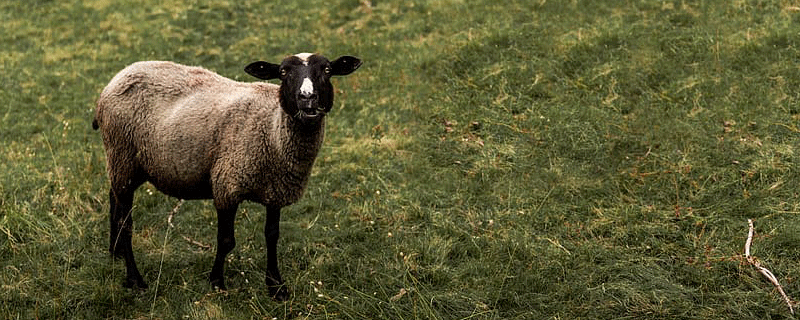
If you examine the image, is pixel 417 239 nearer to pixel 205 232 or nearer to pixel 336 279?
pixel 336 279

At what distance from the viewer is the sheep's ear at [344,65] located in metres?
6.71

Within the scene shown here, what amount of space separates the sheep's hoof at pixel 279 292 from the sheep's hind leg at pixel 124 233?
145cm

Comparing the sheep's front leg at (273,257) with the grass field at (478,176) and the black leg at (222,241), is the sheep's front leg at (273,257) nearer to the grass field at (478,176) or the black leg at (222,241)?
the grass field at (478,176)

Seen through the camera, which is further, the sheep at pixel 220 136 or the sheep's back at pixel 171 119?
the sheep's back at pixel 171 119

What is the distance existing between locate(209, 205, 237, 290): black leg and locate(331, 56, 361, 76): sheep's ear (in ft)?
5.84

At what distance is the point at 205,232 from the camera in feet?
27.8

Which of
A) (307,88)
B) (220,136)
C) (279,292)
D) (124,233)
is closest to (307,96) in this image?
(307,88)

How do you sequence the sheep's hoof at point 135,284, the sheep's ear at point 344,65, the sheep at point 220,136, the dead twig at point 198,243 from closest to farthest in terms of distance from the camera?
the sheep at point 220,136 → the sheep's ear at point 344,65 → the sheep's hoof at point 135,284 → the dead twig at point 198,243

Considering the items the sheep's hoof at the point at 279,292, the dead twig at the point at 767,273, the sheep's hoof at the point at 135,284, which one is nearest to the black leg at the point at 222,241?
the sheep's hoof at the point at 279,292

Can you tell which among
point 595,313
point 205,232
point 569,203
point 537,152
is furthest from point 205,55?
point 595,313

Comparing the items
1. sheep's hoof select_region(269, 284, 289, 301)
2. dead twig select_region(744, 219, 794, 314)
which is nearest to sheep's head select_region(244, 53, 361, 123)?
sheep's hoof select_region(269, 284, 289, 301)

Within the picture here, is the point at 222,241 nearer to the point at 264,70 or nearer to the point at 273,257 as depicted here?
the point at 273,257

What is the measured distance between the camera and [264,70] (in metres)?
6.79

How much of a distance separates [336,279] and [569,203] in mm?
3296
